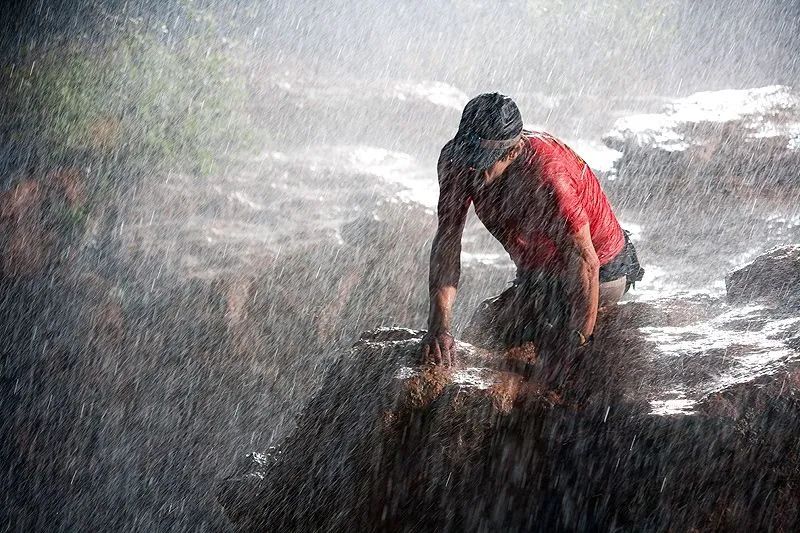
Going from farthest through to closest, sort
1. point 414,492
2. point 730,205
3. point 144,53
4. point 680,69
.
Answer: point 680,69 → point 144,53 → point 730,205 → point 414,492

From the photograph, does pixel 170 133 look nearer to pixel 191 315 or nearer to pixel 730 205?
pixel 191 315

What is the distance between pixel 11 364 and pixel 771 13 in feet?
66.5

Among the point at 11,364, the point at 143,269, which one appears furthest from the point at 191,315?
the point at 11,364

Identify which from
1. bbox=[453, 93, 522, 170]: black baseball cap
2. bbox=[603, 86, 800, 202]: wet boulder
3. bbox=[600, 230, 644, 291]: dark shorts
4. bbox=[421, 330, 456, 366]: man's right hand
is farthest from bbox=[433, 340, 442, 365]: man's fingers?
bbox=[603, 86, 800, 202]: wet boulder

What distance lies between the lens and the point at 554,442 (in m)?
2.82

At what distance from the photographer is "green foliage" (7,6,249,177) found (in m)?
12.1

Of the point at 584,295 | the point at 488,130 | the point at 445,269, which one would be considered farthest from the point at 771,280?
the point at 488,130

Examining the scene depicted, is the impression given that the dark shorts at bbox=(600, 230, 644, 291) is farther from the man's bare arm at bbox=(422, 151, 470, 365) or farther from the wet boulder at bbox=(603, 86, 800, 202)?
the wet boulder at bbox=(603, 86, 800, 202)

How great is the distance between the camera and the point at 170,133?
43.2 feet

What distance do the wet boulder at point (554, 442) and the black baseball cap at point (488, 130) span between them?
0.93m

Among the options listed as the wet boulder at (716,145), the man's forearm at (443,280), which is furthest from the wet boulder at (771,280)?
the wet boulder at (716,145)

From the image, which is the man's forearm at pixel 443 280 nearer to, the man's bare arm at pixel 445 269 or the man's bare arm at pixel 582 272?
the man's bare arm at pixel 445 269

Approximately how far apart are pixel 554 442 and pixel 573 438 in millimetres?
84

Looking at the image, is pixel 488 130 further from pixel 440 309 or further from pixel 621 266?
pixel 621 266
